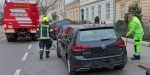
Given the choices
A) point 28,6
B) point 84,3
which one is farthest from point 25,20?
point 84,3

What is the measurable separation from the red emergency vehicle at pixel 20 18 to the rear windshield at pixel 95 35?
997 centimetres

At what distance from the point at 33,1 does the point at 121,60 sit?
11.0 metres

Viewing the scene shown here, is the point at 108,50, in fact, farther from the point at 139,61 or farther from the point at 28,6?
the point at 28,6

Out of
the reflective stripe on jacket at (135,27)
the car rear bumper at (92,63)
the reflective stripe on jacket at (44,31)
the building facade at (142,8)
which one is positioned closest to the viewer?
the car rear bumper at (92,63)

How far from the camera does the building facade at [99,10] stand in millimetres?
26938

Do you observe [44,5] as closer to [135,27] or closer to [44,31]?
[44,31]

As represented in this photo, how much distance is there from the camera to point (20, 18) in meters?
15.7

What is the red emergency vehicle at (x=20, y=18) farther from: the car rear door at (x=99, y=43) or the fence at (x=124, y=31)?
the car rear door at (x=99, y=43)

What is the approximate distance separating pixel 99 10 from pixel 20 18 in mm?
18069

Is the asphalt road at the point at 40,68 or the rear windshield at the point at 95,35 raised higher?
the rear windshield at the point at 95,35

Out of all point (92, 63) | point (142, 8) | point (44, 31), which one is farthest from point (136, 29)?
point (142, 8)

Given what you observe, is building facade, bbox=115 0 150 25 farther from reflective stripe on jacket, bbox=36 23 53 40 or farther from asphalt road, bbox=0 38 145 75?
asphalt road, bbox=0 38 145 75

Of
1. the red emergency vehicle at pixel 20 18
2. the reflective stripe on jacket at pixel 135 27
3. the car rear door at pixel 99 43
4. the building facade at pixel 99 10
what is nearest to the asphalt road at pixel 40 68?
the car rear door at pixel 99 43

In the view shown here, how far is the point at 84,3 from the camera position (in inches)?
1553
